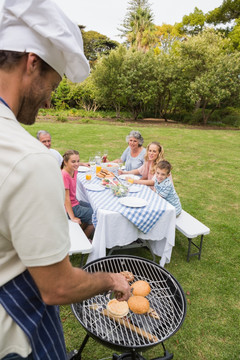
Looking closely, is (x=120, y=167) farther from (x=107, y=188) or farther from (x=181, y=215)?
(x=181, y=215)

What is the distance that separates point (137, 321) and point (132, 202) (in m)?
1.69

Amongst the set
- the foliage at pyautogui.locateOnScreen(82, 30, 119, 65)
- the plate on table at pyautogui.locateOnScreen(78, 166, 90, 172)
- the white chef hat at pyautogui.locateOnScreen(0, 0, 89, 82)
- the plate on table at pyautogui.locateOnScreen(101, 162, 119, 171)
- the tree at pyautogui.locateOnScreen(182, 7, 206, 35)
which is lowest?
the plate on table at pyautogui.locateOnScreen(78, 166, 90, 172)

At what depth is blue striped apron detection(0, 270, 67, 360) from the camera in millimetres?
914

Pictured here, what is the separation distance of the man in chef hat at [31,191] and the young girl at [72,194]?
2727mm

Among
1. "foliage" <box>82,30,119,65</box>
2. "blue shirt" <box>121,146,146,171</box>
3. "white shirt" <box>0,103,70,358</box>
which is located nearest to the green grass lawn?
"blue shirt" <box>121,146,146,171</box>

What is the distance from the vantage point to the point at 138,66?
17.6m

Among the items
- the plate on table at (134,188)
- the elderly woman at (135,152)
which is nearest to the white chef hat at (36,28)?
the plate on table at (134,188)

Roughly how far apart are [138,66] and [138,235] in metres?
17.1

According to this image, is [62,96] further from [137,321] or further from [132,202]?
[137,321]

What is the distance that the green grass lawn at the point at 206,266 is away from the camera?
2.56 m

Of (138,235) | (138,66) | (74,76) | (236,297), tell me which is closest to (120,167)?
(138,235)

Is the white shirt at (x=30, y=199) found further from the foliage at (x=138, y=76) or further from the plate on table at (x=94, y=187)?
the foliage at (x=138, y=76)

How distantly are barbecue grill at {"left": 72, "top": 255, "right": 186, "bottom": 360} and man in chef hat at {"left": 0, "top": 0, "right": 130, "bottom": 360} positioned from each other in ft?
2.26

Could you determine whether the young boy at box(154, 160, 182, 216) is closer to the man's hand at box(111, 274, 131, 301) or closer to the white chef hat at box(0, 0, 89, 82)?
the man's hand at box(111, 274, 131, 301)
